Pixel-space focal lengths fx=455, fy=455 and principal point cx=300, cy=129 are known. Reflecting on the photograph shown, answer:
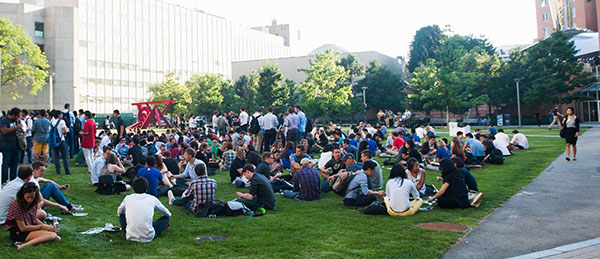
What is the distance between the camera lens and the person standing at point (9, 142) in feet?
37.4

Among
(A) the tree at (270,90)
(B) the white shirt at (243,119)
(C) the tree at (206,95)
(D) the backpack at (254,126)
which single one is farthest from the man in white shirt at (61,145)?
(C) the tree at (206,95)

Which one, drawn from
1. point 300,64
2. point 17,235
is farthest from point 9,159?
point 300,64

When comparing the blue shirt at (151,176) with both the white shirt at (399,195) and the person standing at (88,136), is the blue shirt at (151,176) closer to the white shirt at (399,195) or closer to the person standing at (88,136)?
the white shirt at (399,195)

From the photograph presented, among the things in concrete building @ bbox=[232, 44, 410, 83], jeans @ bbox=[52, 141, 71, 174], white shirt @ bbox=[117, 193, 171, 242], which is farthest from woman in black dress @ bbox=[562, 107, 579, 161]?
concrete building @ bbox=[232, 44, 410, 83]

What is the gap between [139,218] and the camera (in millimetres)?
7059

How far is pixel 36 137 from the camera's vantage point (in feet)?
46.1

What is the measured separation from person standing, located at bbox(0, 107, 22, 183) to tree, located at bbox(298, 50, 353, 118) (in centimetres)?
4017

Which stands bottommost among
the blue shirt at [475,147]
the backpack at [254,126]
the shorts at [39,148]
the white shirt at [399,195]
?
A: the white shirt at [399,195]

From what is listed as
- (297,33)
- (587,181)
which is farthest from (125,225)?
(297,33)

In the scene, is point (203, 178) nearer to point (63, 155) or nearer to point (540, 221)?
point (540, 221)

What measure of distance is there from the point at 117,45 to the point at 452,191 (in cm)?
7886

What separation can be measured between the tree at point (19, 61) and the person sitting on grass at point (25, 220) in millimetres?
52680

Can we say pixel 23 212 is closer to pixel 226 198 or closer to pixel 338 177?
pixel 226 198

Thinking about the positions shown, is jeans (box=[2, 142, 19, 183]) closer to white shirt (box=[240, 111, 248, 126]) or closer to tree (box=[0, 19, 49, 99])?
white shirt (box=[240, 111, 248, 126])
